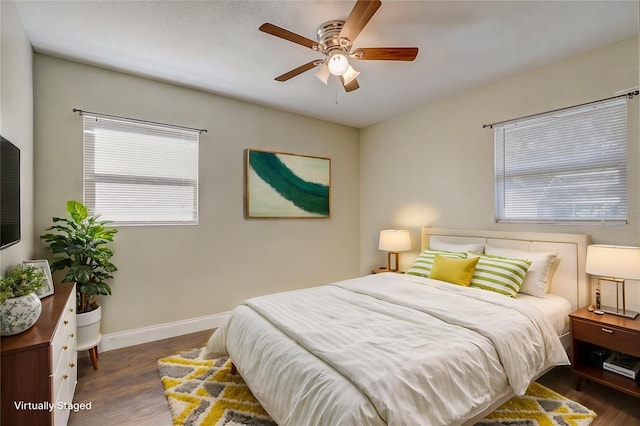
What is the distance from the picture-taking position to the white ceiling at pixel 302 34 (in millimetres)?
1976

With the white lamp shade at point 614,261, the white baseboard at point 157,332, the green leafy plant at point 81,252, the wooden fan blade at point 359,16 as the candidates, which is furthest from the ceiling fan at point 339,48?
the white baseboard at point 157,332

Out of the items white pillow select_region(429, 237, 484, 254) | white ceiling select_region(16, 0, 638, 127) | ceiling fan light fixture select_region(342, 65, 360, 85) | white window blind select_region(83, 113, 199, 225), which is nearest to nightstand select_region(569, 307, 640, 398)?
white pillow select_region(429, 237, 484, 254)

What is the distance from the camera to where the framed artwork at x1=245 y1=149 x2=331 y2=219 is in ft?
12.1

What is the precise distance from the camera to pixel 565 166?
2656 mm

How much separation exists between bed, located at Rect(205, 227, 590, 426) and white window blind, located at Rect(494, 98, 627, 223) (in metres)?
0.29

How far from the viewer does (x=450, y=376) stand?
1462 mm

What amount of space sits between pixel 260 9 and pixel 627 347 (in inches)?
131

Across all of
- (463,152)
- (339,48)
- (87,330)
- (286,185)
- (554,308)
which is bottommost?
(87,330)

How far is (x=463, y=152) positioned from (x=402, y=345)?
8.41 feet

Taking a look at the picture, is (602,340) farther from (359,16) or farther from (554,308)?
(359,16)

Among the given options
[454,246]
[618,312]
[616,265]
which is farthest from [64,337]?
[618,312]

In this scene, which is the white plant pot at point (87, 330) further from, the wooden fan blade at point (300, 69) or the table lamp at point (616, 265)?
the table lamp at point (616, 265)

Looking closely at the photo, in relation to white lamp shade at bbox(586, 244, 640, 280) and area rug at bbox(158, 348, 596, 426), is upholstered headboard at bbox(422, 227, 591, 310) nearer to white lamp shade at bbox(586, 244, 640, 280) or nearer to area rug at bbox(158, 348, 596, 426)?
white lamp shade at bbox(586, 244, 640, 280)

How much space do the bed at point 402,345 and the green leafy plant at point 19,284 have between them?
1.17 meters
